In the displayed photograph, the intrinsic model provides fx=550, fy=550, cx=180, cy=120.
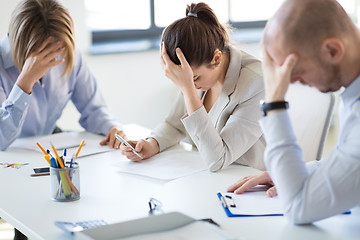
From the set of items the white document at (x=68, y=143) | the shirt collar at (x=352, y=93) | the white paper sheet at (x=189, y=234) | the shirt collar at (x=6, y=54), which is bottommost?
the white document at (x=68, y=143)

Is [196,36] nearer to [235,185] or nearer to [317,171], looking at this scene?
[235,185]

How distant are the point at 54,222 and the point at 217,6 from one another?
382cm

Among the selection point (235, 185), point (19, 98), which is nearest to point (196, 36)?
point (235, 185)

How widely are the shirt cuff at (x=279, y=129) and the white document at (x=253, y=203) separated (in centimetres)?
20

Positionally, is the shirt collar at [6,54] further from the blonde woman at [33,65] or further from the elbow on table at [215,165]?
the elbow on table at [215,165]

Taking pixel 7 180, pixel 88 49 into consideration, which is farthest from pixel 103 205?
pixel 88 49

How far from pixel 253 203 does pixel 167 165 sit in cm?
47

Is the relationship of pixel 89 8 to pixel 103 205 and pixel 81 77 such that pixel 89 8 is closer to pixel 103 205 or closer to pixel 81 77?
pixel 81 77

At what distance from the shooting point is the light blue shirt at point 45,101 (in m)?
2.12

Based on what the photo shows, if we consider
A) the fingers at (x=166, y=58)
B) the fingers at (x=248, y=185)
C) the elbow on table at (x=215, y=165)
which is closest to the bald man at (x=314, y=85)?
the fingers at (x=248, y=185)

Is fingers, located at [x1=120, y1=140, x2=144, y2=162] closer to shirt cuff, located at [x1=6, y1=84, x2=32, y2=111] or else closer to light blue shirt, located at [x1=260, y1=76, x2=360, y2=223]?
shirt cuff, located at [x1=6, y1=84, x2=32, y2=111]

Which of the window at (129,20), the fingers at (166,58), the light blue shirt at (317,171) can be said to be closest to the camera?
the light blue shirt at (317,171)

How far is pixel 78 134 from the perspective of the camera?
2340 millimetres

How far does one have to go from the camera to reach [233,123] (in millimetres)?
1854
